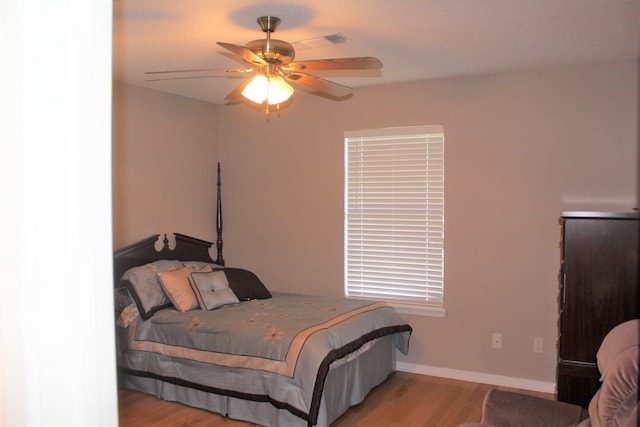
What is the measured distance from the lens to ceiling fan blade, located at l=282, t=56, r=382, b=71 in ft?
8.79

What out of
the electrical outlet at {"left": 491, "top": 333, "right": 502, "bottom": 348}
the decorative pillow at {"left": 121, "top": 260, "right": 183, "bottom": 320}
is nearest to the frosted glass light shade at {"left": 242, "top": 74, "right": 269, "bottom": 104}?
the decorative pillow at {"left": 121, "top": 260, "right": 183, "bottom": 320}

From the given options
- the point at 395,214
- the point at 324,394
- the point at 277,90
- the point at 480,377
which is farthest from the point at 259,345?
the point at 480,377

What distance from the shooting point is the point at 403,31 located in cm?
309

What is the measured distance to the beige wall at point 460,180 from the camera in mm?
3906

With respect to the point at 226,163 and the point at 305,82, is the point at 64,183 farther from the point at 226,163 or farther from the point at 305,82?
the point at 226,163

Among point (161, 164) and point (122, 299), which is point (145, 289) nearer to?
point (122, 299)

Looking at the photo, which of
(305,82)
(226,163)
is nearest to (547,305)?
(305,82)

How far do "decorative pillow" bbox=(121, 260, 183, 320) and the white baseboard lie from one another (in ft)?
6.91

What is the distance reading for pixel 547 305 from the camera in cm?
405

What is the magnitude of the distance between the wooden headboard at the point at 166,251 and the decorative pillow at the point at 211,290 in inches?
23.3

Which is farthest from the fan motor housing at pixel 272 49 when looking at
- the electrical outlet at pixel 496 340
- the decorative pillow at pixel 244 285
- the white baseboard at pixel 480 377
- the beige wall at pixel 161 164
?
the white baseboard at pixel 480 377

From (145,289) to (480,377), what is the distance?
9.05ft

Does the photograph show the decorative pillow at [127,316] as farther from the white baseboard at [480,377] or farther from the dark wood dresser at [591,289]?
the dark wood dresser at [591,289]

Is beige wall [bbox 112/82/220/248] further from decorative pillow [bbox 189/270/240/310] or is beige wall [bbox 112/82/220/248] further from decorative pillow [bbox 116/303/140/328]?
decorative pillow [bbox 189/270/240/310]
